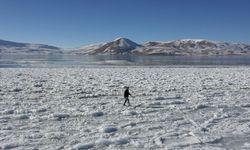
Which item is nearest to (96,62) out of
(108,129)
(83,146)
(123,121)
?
(123,121)

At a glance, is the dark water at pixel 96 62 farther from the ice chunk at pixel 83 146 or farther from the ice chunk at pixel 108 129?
the ice chunk at pixel 83 146

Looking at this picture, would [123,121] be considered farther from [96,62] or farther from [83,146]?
[96,62]

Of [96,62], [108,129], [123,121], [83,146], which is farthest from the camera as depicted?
[96,62]

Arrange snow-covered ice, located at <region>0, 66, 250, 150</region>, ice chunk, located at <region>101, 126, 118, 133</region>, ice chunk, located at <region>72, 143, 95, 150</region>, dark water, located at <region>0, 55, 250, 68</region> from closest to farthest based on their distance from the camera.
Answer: ice chunk, located at <region>72, 143, 95, 150</region> < snow-covered ice, located at <region>0, 66, 250, 150</region> < ice chunk, located at <region>101, 126, 118, 133</region> < dark water, located at <region>0, 55, 250, 68</region>

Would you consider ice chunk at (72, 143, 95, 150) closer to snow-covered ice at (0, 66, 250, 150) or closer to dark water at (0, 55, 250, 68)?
snow-covered ice at (0, 66, 250, 150)

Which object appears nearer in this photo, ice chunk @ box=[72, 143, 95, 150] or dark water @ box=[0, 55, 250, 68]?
ice chunk @ box=[72, 143, 95, 150]

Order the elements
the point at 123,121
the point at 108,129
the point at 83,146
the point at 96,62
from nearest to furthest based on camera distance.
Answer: the point at 83,146 < the point at 108,129 < the point at 123,121 < the point at 96,62

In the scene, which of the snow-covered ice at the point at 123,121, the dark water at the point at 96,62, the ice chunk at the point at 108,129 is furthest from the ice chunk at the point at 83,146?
the dark water at the point at 96,62

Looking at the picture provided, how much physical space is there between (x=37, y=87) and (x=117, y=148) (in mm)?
15675

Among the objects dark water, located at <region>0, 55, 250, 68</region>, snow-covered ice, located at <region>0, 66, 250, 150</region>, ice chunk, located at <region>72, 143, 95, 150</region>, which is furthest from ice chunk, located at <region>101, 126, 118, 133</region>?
dark water, located at <region>0, 55, 250, 68</region>

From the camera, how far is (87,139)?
30.6 feet

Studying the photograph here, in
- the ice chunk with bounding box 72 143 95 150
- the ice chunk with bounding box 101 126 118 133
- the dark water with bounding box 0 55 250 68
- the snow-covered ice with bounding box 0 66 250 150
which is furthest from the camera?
the dark water with bounding box 0 55 250 68

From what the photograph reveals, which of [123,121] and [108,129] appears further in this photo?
[123,121]

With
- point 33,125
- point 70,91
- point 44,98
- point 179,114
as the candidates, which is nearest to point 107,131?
point 33,125
